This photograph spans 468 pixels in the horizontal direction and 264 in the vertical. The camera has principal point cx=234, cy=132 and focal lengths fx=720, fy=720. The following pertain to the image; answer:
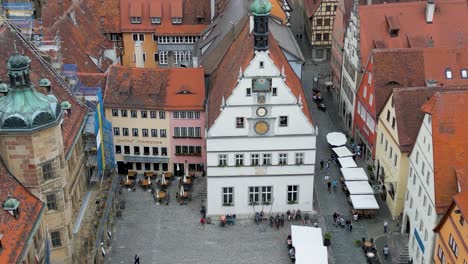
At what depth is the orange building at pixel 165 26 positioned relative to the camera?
94.8 metres

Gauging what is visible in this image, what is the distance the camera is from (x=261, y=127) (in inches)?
2552

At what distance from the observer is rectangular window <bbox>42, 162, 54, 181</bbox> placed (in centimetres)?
5081

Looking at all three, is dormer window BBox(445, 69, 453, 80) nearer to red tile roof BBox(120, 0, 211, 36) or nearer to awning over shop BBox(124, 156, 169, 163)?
awning over shop BBox(124, 156, 169, 163)

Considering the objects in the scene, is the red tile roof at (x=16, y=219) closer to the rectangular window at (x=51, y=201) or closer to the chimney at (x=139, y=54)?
the rectangular window at (x=51, y=201)

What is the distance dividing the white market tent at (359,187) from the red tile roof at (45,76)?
25891mm

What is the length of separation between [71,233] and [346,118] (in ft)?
132

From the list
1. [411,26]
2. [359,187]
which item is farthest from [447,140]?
[411,26]

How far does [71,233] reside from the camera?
55906 millimetres

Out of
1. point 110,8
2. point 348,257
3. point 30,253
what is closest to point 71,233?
point 30,253

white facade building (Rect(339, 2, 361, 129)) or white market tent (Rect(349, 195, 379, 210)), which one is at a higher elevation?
white facade building (Rect(339, 2, 361, 129))

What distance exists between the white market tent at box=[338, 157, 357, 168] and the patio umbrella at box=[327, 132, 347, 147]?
3.44 metres

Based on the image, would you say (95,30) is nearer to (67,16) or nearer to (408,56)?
(67,16)

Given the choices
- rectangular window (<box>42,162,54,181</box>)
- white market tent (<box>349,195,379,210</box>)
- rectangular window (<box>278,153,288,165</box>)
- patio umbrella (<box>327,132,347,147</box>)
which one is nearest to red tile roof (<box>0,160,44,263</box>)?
rectangular window (<box>42,162,54,181</box>)

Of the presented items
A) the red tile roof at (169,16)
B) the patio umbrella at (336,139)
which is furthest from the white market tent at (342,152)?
the red tile roof at (169,16)
